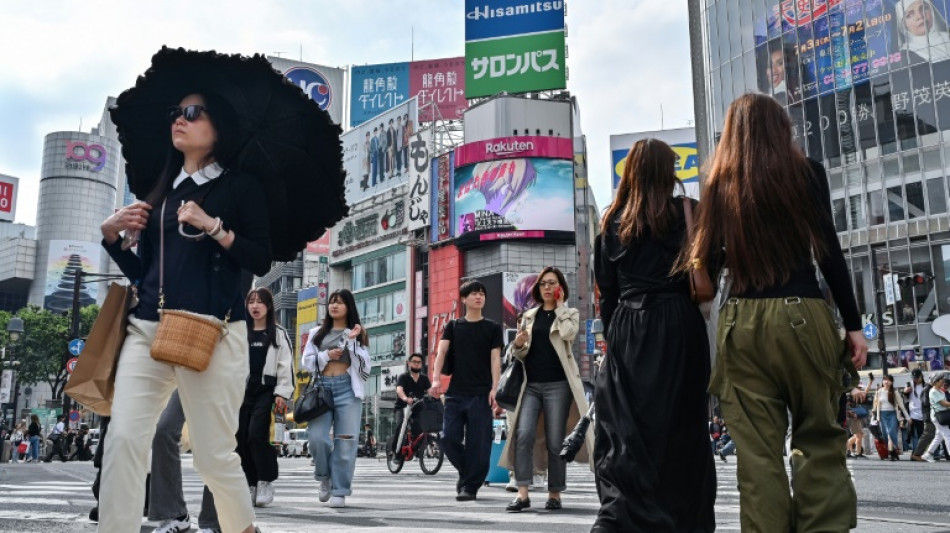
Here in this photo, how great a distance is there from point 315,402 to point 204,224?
3.94 m

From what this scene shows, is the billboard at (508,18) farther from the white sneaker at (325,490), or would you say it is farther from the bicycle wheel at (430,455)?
the white sneaker at (325,490)

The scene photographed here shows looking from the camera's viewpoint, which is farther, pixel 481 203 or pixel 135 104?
pixel 481 203

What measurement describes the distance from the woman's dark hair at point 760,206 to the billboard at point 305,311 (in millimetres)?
70620

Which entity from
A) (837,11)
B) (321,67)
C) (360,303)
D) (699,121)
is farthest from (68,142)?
(699,121)

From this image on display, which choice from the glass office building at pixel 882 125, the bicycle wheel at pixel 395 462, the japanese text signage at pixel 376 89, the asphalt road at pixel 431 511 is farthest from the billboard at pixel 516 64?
the asphalt road at pixel 431 511

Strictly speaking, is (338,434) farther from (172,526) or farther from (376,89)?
(376,89)

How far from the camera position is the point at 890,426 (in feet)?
55.2

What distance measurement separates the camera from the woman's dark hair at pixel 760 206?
3178 mm

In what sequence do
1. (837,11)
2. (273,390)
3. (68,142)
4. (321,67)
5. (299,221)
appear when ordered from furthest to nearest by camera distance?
(68,142), (321,67), (837,11), (273,390), (299,221)

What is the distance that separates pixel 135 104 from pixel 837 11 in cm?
4594

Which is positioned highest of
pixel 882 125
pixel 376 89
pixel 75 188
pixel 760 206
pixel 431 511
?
pixel 75 188

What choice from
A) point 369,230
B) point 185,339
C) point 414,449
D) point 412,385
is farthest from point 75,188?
point 185,339

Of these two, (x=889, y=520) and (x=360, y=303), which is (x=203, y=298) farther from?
(x=360, y=303)

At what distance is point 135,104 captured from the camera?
3.51 m
